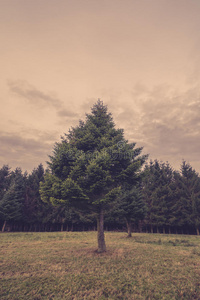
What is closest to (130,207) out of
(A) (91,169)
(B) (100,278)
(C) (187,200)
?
(A) (91,169)

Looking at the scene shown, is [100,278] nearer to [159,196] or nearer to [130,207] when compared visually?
[130,207]

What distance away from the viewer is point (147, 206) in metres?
43.2

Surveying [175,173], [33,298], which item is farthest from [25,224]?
[175,173]

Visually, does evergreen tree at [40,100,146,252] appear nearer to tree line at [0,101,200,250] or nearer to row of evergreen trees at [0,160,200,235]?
tree line at [0,101,200,250]

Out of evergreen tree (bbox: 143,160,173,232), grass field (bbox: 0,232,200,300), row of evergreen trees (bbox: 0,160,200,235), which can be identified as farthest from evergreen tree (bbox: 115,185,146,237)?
grass field (bbox: 0,232,200,300)

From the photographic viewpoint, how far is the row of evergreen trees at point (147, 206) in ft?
124

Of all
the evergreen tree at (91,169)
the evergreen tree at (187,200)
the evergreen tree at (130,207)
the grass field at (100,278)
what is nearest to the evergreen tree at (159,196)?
the evergreen tree at (187,200)

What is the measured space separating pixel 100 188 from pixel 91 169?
230 cm

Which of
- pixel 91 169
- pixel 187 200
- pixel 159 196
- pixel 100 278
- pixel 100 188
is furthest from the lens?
pixel 159 196

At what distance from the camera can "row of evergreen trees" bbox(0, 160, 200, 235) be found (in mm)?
37656

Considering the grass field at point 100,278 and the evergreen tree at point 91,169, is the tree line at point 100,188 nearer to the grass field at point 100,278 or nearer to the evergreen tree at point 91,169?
the evergreen tree at point 91,169

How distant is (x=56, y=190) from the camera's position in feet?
38.6

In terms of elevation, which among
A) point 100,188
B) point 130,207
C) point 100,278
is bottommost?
Result: point 100,278

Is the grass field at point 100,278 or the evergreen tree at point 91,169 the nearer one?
the grass field at point 100,278
